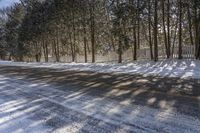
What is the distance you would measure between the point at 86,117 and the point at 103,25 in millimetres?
29248

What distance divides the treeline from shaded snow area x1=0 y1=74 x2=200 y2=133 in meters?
14.4

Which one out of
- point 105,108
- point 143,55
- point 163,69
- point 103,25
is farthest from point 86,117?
point 103,25

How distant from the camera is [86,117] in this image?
6297 millimetres

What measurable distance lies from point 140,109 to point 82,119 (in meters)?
1.28

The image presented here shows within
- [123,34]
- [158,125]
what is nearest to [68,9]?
[123,34]

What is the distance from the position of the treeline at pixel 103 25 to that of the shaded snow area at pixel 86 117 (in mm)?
14443

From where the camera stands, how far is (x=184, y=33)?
35625 millimetres

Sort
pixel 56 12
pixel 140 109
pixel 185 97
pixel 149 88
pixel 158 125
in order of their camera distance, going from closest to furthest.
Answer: pixel 158 125, pixel 140 109, pixel 185 97, pixel 149 88, pixel 56 12

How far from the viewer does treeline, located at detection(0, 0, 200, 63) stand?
25.1 m

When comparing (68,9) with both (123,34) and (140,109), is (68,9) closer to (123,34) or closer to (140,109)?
(123,34)

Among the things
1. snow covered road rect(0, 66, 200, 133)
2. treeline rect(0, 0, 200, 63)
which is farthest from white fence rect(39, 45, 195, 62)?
snow covered road rect(0, 66, 200, 133)

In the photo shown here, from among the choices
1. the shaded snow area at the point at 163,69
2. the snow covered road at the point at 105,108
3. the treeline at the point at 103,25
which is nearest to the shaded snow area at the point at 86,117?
the snow covered road at the point at 105,108

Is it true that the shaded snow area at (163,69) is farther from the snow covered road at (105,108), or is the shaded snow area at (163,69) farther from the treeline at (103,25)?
the treeline at (103,25)

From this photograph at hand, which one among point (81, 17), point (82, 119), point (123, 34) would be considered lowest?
point (82, 119)
